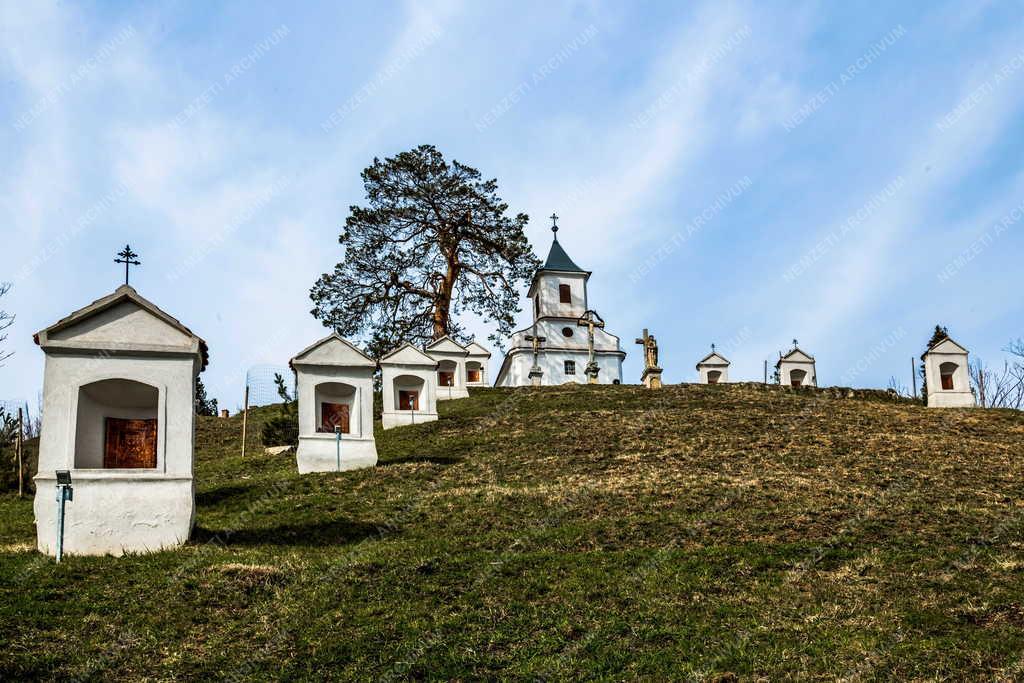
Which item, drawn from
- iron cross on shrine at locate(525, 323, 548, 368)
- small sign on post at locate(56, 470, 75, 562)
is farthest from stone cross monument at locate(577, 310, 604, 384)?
small sign on post at locate(56, 470, 75, 562)

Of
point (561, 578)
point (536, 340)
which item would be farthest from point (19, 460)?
point (536, 340)

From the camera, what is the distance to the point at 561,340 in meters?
53.4

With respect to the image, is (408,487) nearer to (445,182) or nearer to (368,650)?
(368,650)

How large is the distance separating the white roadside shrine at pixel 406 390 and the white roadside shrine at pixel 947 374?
19095mm

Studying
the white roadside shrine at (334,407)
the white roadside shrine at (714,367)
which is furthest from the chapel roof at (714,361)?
the white roadside shrine at (334,407)

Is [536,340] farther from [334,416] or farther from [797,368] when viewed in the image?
[334,416]

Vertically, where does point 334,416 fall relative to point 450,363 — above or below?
below

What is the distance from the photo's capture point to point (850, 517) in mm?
A: 15688

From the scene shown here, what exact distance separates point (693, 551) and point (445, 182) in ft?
115

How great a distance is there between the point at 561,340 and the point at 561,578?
136 ft

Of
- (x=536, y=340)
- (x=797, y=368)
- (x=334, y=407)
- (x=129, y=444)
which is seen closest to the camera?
(x=129, y=444)

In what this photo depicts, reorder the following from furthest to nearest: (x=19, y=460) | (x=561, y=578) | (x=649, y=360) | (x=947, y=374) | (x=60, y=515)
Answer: (x=649, y=360) < (x=947, y=374) < (x=19, y=460) < (x=60, y=515) < (x=561, y=578)

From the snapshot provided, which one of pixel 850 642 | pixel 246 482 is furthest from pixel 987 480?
pixel 246 482

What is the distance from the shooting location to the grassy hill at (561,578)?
9.71 m
